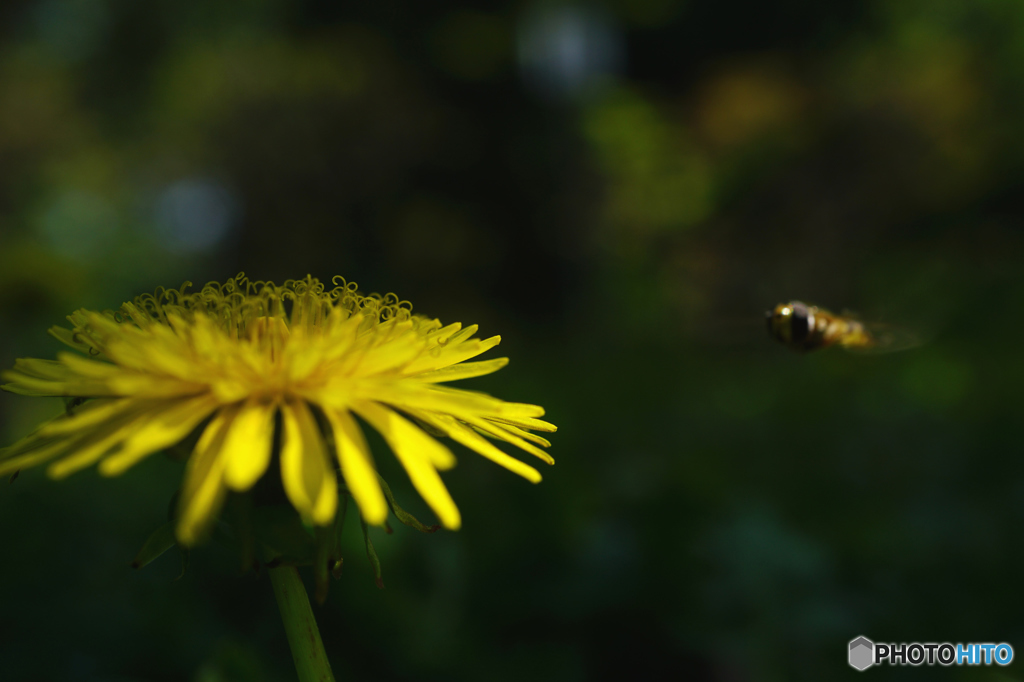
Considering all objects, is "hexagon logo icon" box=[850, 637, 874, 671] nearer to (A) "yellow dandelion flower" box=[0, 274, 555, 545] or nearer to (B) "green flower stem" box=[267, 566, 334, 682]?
(A) "yellow dandelion flower" box=[0, 274, 555, 545]

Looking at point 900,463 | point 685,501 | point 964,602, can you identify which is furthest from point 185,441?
point 900,463

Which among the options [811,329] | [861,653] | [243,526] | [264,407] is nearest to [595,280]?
[861,653]

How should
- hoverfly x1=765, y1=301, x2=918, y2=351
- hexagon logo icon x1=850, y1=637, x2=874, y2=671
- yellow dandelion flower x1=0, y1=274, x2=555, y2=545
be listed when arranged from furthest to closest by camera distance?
hexagon logo icon x1=850, y1=637, x2=874, y2=671 → hoverfly x1=765, y1=301, x2=918, y2=351 → yellow dandelion flower x1=0, y1=274, x2=555, y2=545

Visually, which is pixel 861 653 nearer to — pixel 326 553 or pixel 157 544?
pixel 326 553

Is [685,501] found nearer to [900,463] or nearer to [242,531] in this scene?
[900,463]

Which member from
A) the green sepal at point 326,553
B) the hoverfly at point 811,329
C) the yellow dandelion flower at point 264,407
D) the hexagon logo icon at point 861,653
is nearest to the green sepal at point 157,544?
the yellow dandelion flower at point 264,407

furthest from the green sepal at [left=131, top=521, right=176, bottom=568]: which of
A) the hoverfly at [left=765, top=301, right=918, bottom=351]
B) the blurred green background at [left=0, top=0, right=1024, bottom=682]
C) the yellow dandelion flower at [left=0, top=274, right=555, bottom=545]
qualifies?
the hoverfly at [left=765, top=301, right=918, bottom=351]
